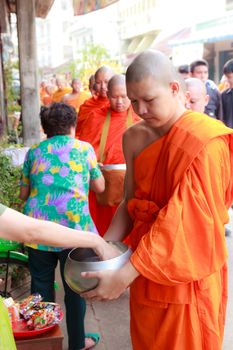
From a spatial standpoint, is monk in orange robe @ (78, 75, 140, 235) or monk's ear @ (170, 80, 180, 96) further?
monk in orange robe @ (78, 75, 140, 235)

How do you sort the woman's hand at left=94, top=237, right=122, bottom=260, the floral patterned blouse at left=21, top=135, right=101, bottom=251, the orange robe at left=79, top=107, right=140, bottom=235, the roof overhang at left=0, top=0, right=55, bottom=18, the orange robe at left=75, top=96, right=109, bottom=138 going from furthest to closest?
the roof overhang at left=0, top=0, right=55, bottom=18, the orange robe at left=75, top=96, right=109, bottom=138, the orange robe at left=79, top=107, right=140, bottom=235, the floral patterned blouse at left=21, top=135, right=101, bottom=251, the woman's hand at left=94, top=237, right=122, bottom=260

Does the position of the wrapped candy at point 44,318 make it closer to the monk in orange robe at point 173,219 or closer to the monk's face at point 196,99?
the monk in orange robe at point 173,219

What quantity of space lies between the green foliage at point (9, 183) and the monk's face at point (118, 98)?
41.6 inches

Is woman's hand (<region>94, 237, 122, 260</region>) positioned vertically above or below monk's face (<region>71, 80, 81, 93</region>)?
below

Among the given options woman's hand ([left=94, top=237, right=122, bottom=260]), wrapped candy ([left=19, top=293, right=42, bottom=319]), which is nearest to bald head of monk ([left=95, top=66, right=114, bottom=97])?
wrapped candy ([left=19, top=293, right=42, bottom=319])

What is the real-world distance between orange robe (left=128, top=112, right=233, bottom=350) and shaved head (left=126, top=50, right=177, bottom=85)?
0.17 metres

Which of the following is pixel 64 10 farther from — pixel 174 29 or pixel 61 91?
pixel 61 91

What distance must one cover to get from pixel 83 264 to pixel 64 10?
52949 millimetres

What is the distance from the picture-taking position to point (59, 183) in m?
2.80

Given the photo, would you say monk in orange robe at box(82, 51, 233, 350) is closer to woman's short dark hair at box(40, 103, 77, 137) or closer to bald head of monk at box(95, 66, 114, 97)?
woman's short dark hair at box(40, 103, 77, 137)

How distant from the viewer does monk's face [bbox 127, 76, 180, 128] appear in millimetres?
1708

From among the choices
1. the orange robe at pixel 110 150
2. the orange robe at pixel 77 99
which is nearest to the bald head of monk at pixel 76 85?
the orange robe at pixel 77 99

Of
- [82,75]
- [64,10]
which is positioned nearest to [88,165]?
[82,75]

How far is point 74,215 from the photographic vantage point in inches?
111
